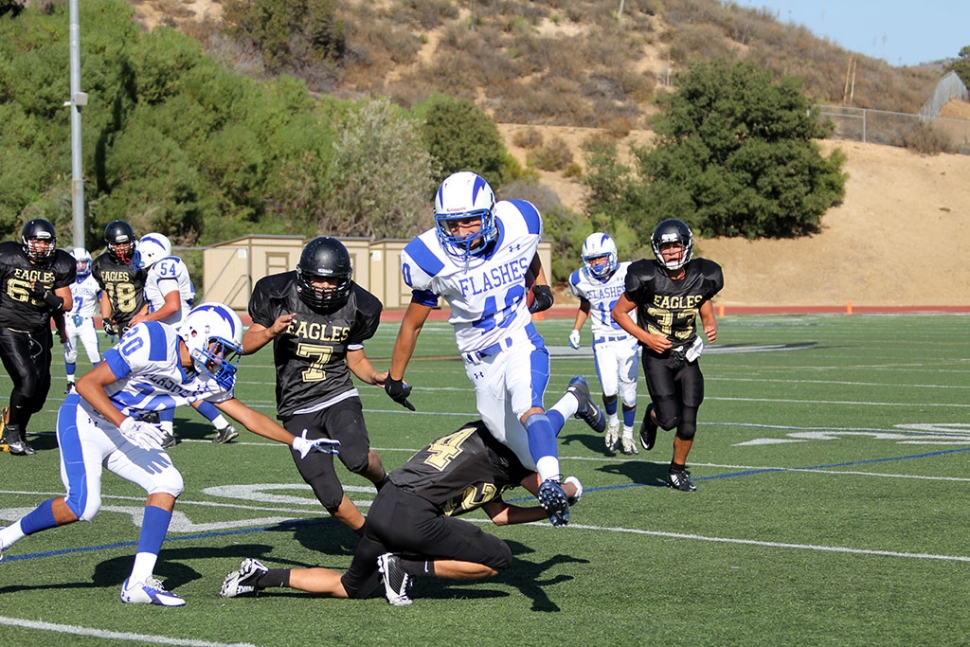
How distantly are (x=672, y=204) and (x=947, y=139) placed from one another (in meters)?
24.5

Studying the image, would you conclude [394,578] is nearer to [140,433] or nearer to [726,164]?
[140,433]

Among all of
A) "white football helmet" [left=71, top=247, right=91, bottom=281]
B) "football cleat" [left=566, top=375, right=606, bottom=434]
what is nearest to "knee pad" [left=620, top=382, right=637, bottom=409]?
"football cleat" [left=566, top=375, right=606, bottom=434]

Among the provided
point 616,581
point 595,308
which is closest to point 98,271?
point 595,308

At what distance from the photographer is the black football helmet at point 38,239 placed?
11.3 metres

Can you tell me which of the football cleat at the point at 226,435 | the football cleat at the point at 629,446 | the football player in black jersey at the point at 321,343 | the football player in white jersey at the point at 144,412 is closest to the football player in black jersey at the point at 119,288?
the football cleat at the point at 226,435

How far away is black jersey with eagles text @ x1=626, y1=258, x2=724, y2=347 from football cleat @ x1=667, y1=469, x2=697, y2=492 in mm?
994

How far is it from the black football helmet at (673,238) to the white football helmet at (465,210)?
313 centimetres

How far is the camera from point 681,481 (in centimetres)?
905

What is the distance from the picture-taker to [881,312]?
43375mm

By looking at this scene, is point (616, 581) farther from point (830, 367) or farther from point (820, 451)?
point (830, 367)

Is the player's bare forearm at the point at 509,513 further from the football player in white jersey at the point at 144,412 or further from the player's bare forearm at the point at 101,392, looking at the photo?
the player's bare forearm at the point at 101,392

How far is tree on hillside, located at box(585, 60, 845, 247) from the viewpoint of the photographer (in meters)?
55.7

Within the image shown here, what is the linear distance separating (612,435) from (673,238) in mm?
2788

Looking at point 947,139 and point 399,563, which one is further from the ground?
point 947,139
